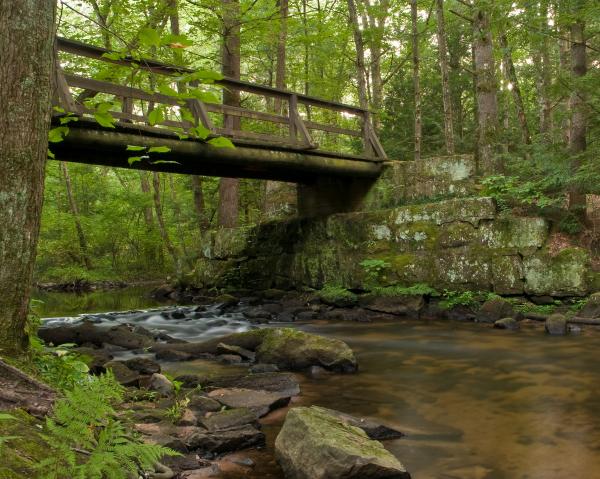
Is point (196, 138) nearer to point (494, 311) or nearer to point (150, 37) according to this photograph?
point (150, 37)

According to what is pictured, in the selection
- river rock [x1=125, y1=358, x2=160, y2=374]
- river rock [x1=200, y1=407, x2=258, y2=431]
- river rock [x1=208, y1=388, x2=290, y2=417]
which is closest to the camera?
river rock [x1=200, y1=407, x2=258, y2=431]

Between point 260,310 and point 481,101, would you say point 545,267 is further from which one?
point 260,310

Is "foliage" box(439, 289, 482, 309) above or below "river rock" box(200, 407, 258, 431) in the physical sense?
above

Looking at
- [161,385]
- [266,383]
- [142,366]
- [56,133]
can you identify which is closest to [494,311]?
[266,383]

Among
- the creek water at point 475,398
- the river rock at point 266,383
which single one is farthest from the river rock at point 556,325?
the river rock at point 266,383

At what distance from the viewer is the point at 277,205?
16297mm

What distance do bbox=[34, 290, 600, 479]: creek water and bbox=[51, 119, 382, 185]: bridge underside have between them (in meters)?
3.92

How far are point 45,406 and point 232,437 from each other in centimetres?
147

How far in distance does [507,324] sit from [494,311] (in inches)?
29.7

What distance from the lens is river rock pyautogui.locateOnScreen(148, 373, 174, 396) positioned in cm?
507

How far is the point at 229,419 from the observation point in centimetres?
421

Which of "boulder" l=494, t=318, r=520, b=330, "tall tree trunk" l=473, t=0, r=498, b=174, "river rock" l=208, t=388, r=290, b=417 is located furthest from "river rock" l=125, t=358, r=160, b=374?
"tall tree trunk" l=473, t=0, r=498, b=174

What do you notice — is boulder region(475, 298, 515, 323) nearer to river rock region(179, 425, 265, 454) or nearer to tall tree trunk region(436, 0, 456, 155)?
tall tree trunk region(436, 0, 456, 155)

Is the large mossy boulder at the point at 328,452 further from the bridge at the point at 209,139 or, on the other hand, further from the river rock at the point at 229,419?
the bridge at the point at 209,139
